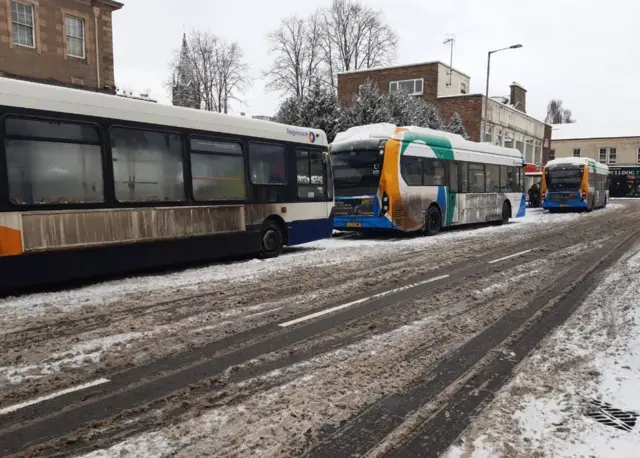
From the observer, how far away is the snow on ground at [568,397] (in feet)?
10.5

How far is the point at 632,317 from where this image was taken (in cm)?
614

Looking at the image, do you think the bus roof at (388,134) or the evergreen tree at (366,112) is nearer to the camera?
the bus roof at (388,134)

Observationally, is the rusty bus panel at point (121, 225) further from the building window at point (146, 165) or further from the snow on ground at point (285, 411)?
the snow on ground at point (285, 411)

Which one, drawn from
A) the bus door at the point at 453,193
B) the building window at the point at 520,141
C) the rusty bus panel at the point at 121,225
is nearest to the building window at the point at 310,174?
the rusty bus panel at the point at 121,225

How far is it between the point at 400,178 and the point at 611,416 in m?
11.8

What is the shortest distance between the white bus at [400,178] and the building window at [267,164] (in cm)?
395

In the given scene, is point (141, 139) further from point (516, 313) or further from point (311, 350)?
point (516, 313)

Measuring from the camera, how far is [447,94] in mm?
41531

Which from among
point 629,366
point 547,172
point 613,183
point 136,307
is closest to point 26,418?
point 136,307

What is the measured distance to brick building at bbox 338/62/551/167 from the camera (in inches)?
1560

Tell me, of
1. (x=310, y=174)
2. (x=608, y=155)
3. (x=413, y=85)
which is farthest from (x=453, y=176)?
(x=608, y=155)

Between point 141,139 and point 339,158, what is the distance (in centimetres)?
784

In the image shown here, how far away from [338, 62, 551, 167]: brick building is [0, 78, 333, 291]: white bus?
2763 cm

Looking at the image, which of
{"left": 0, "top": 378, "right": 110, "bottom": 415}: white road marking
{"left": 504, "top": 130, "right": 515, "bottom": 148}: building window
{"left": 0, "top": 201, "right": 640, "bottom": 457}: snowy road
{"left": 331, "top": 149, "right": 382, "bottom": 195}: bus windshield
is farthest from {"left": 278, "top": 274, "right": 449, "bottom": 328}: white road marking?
{"left": 504, "top": 130, "right": 515, "bottom": 148}: building window
